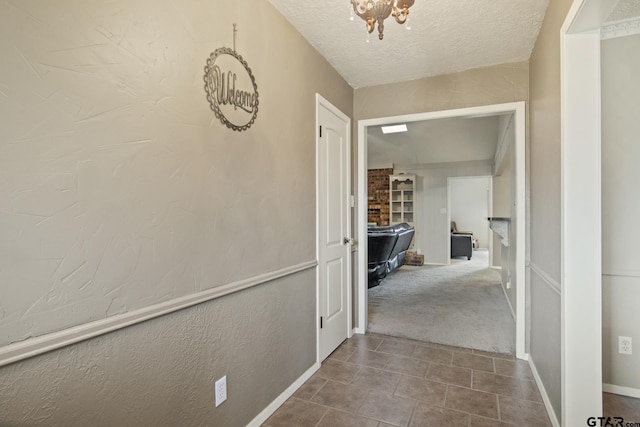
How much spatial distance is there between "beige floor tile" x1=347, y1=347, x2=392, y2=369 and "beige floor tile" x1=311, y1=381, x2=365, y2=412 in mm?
365

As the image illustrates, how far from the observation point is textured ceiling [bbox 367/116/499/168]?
5795 millimetres

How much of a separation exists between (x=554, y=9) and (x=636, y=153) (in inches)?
42.1

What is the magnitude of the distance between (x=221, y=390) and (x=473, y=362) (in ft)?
6.68

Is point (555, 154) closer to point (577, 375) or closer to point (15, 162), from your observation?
A: point (577, 375)

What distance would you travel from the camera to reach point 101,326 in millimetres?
1050

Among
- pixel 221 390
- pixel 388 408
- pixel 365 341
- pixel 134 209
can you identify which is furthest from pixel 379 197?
pixel 134 209

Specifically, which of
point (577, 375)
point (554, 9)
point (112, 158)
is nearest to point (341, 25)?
point (554, 9)

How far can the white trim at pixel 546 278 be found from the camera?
1721mm

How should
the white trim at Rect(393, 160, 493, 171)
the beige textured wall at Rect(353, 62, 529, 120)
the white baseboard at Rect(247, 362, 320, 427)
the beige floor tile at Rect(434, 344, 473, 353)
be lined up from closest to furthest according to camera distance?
the white baseboard at Rect(247, 362, 320, 427) → the beige textured wall at Rect(353, 62, 529, 120) → the beige floor tile at Rect(434, 344, 473, 353) → the white trim at Rect(393, 160, 493, 171)

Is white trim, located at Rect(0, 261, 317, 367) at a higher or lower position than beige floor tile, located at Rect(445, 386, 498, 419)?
higher

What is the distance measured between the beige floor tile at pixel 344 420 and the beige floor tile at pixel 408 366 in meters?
0.65

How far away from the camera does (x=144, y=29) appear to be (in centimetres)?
120

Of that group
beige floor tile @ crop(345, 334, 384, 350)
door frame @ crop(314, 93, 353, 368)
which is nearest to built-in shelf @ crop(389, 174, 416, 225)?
door frame @ crop(314, 93, 353, 368)

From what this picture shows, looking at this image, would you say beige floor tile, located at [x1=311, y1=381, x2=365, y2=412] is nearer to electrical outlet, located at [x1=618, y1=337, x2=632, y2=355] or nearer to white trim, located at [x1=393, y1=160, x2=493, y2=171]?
electrical outlet, located at [x1=618, y1=337, x2=632, y2=355]
